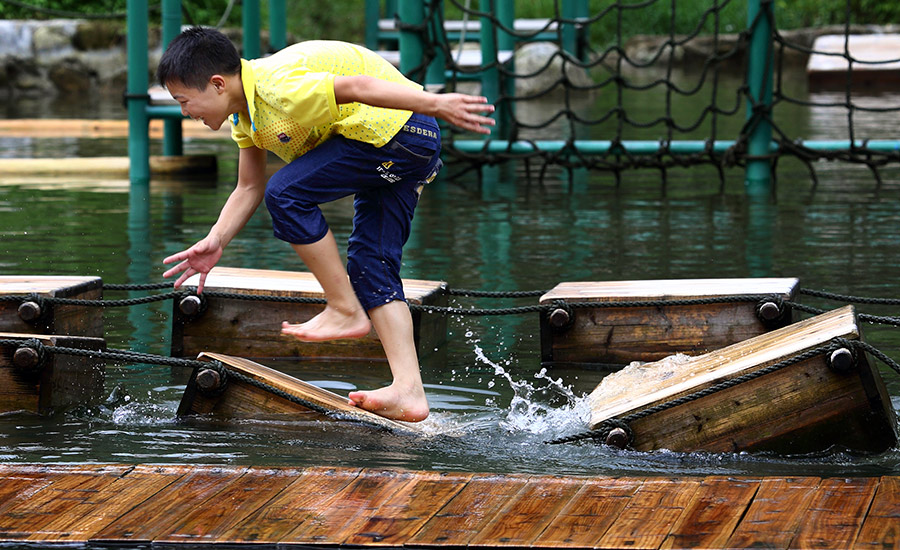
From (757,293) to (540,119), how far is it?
959 cm

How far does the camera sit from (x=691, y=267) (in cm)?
587

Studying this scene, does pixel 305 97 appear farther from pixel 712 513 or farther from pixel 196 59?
pixel 712 513

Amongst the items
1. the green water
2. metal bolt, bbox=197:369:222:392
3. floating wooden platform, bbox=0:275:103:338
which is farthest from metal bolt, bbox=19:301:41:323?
metal bolt, bbox=197:369:222:392

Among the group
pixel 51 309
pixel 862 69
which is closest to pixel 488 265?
pixel 51 309

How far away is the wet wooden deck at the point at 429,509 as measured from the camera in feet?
8.50

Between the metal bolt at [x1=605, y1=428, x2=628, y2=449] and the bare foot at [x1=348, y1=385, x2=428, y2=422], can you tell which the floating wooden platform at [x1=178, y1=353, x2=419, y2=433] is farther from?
the metal bolt at [x1=605, y1=428, x2=628, y2=449]

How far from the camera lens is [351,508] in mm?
2752

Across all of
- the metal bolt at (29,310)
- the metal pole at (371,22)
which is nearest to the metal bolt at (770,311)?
the metal bolt at (29,310)

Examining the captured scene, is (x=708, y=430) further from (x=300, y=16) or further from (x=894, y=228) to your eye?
(x=300, y=16)

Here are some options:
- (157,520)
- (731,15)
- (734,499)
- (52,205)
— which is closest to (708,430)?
(734,499)

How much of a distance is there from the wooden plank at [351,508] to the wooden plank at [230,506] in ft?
0.47

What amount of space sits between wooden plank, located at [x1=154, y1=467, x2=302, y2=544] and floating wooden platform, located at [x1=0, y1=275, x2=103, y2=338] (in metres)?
1.48

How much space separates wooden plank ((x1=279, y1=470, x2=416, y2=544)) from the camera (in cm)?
261

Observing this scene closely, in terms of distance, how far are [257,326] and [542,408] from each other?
119 centimetres
